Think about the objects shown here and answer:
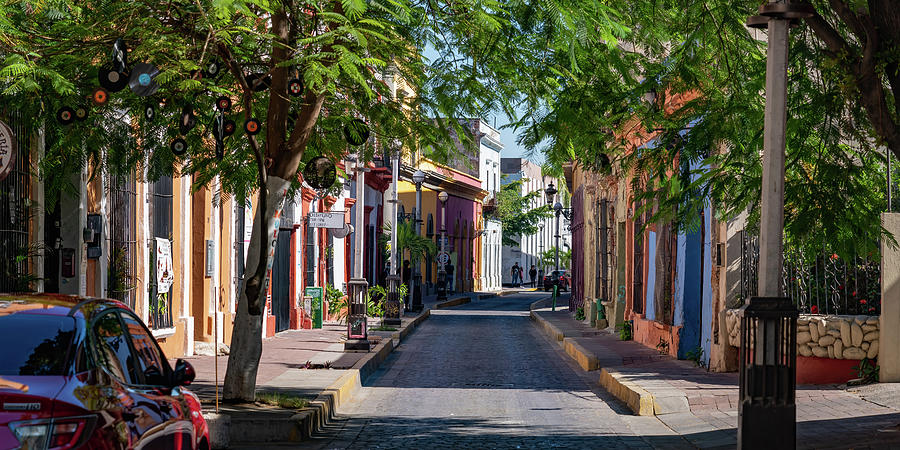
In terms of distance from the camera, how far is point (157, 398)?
6250mm

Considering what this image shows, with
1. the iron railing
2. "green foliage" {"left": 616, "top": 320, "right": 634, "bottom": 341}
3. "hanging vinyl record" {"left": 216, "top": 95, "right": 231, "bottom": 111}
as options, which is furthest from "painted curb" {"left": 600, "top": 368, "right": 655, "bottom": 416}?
"green foliage" {"left": 616, "top": 320, "right": 634, "bottom": 341}

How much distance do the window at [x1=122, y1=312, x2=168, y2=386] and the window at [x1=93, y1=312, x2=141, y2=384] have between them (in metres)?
0.08

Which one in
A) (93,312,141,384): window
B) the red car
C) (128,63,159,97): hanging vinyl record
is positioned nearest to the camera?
the red car

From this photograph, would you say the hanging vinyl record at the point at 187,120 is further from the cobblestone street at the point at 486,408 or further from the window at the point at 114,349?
the window at the point at 114,349

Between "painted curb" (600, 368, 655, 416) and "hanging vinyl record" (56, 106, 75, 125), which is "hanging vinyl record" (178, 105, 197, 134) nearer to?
"hanging vinyl record" (56, 106, 75, 125)

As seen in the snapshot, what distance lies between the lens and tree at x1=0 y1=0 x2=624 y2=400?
10008 mm

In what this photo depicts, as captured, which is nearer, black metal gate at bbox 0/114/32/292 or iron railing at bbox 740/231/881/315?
black metal gate at bbox 0/114/32/292

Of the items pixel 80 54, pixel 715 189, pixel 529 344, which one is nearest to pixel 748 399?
pixel 715 189

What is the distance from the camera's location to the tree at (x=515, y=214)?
290ft

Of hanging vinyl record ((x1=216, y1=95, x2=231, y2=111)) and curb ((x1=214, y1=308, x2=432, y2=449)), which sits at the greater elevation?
hanging vinyl record ((x1=216, y1=95, x2=231, y2=111))

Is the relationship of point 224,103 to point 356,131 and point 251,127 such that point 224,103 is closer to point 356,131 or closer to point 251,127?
point 251,127

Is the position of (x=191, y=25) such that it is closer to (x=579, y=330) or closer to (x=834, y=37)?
(x=834, y=37)


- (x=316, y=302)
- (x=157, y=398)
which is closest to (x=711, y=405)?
(x=157, y=398)

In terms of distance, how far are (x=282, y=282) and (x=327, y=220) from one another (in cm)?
255
